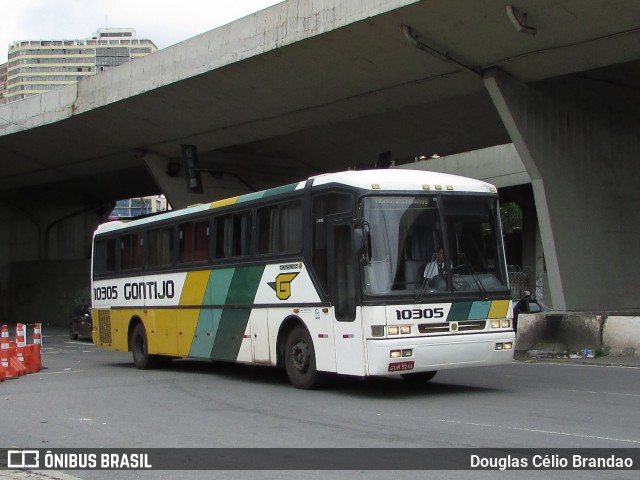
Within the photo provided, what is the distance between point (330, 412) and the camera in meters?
10.7

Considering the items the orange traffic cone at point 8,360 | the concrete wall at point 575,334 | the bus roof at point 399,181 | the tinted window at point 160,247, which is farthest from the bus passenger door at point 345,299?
the concrete wall at point 575,334

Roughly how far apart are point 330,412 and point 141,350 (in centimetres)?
872

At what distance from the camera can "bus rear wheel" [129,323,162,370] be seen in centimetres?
1820

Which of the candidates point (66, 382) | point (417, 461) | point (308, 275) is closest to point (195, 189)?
point (66, 382)

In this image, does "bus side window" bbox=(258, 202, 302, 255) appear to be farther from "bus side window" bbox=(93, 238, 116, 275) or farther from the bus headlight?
"bus side window" bbox=(93, 238, 116, 275)

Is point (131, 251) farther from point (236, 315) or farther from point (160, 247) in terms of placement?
point (236, 315)

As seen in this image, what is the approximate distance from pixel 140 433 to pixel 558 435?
4.53m


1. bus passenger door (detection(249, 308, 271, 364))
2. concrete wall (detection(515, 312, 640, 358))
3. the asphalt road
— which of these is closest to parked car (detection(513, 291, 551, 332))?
concrete wall (detection(515, 312, 640, 358))

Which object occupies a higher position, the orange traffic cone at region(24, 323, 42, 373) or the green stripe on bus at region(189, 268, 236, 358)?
the green stripe on bus at region(189, 268, 236, 358)

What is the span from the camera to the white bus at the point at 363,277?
37.4 feet

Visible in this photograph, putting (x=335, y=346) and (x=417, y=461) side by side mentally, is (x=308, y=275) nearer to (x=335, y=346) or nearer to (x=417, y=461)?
(x=335, y=346)

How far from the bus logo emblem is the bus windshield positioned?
1.96m

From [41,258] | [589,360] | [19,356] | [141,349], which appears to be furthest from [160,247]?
[41,258]

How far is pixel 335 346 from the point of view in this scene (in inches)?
470
